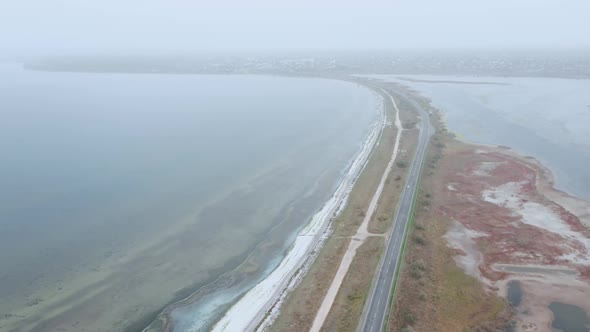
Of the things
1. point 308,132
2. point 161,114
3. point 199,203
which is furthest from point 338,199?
point 161,114

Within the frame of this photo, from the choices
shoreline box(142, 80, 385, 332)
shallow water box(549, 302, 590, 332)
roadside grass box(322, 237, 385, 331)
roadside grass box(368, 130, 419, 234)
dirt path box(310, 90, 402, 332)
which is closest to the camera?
shallow water box(549, 302, 590, 332)

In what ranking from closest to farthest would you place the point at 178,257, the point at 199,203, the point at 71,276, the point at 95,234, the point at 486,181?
1. the point at 71,276
2. the point at 178,257
3. the point at 95,234
4. the point at 199,203
5. the point at 486,181

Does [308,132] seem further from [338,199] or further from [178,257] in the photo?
[178,257]

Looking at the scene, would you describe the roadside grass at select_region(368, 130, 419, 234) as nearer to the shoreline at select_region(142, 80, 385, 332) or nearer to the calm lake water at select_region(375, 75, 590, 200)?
the shoreline at select_region(142, 80, 385, 332)

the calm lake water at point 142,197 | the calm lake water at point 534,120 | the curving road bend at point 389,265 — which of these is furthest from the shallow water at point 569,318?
the calm lake water at point 534,120

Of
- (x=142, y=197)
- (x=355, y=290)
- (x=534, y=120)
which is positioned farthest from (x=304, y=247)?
(x=534, y=120)

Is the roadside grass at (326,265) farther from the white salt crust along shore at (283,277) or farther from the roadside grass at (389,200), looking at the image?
the roadside grass at (389,200)

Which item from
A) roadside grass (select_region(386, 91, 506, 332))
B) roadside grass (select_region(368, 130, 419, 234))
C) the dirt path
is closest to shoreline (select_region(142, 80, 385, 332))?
the dirt path
